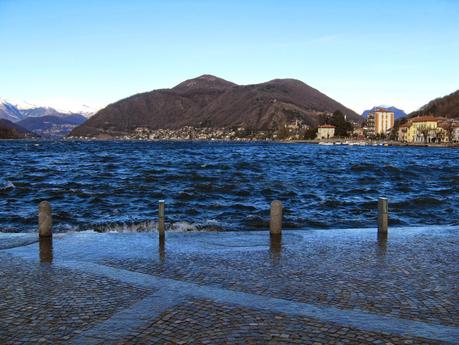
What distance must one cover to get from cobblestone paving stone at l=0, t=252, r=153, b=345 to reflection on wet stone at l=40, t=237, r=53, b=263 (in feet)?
2.50

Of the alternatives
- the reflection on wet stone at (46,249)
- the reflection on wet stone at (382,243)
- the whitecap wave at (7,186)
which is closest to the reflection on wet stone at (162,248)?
the reflection on wet stone at (46,249)

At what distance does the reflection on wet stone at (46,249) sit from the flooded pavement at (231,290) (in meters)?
0.05

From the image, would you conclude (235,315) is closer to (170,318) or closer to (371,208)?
(170,318)

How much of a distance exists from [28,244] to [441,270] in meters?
11.2

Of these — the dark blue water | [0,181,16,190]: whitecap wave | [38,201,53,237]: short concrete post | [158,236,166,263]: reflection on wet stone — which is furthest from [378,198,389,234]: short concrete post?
[0,181,16,190]: whitecap wave

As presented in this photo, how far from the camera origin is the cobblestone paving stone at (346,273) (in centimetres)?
874

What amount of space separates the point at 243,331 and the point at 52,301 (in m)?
3.73

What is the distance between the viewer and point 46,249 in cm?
1348

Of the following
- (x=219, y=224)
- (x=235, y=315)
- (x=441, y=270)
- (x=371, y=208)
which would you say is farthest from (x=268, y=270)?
(x=371, y=208)

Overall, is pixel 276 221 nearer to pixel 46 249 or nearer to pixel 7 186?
pixel 46 249

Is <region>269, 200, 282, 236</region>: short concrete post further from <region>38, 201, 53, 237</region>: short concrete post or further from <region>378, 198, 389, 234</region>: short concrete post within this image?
<region>38, 201, 53, 237</region>: short concrete post

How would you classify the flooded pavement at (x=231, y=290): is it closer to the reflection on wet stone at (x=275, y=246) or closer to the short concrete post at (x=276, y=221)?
the reflection on wet stone at (x=275, y=246)

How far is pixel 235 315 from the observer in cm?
797

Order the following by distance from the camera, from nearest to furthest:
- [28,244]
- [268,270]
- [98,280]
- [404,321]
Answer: [404,321] < [98,280] < [268,270] < [28,244]
